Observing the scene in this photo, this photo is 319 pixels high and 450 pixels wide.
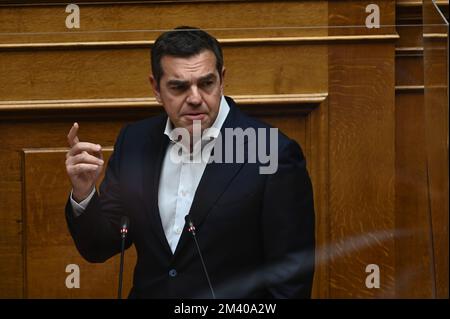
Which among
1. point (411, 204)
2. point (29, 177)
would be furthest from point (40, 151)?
point (411, 204)

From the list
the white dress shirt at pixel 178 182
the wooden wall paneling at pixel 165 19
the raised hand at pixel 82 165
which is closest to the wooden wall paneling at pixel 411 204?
the wooden wall paneling at pixel 165 19

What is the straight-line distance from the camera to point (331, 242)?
1539 millimetres

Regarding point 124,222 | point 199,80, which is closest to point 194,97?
point 199,80

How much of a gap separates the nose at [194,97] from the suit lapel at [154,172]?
0.09 m

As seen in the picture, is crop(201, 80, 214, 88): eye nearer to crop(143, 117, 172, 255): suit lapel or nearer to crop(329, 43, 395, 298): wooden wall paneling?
crop(143, 117, 172, 255): suit lapel

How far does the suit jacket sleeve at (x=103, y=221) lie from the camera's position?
1.48 m

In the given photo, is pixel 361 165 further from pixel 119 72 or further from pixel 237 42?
pixel 119 72

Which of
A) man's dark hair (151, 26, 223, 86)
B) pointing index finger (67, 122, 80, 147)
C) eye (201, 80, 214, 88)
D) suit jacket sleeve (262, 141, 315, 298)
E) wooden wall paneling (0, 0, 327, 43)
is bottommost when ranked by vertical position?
suit jacket sleeve (262, 141, 315, 298)

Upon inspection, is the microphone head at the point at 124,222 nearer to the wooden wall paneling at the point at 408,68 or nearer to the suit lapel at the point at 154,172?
the suit lapel at the point at 154,172

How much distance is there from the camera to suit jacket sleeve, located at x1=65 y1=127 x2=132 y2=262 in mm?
1479

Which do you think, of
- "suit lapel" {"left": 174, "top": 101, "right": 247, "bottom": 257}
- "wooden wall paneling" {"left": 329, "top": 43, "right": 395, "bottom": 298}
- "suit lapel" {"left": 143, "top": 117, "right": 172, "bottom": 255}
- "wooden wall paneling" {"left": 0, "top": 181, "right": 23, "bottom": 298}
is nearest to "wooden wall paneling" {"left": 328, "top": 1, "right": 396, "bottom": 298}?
"wooden wall paneling" {"left": 329, "top": 43, "right": 395, "bottom": 298}

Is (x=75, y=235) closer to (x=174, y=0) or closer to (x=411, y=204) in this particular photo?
(x=174, y=0)

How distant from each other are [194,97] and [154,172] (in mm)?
176

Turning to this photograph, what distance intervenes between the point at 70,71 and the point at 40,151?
0.17 metres
